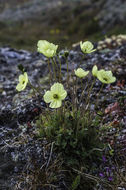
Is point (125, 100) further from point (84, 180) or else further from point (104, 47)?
point (104, 47)

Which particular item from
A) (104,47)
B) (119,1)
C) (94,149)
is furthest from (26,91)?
(119,1)

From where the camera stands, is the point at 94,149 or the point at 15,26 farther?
the point at 15,26

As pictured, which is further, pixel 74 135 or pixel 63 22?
pixel 63 22

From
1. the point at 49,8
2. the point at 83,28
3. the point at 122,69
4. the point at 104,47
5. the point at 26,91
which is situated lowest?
the point at 26,91

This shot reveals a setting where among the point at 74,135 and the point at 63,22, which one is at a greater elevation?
the point at 63,22

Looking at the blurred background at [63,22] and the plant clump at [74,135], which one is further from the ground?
the blurred background at [63,22]

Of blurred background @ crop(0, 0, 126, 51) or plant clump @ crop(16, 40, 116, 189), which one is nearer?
plant clump @ crop(16, 40, 116, 189)

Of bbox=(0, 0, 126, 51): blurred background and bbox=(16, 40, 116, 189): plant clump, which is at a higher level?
bbox=(0, 0, 126, 51): blurred background

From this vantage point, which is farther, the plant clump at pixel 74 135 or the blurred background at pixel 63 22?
the blurred background at pixel 63 22
